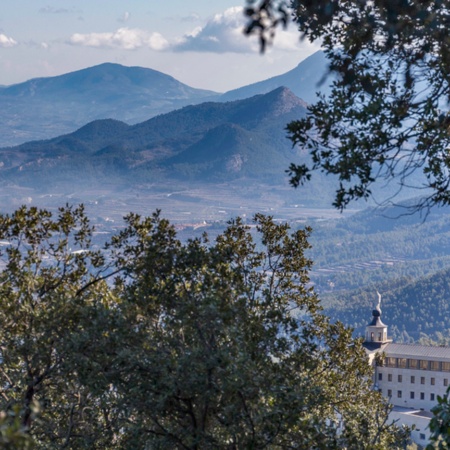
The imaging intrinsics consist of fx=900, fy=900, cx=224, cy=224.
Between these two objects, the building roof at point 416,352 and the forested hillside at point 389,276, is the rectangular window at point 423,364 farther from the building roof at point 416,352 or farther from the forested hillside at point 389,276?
the forested hillside at point 389,276

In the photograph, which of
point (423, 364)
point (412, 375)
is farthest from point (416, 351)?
point (412, 375)

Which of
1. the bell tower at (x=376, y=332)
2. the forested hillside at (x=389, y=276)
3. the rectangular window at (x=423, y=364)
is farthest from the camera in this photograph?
the forested hillside at (x=389, y=276)

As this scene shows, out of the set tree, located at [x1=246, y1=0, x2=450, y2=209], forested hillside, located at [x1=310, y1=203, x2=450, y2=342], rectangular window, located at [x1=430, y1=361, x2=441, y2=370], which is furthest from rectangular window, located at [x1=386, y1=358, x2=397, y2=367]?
tree, located at [x1=246, y1=0, x2=450, y2=209]

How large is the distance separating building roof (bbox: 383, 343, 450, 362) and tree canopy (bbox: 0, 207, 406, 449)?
150ft

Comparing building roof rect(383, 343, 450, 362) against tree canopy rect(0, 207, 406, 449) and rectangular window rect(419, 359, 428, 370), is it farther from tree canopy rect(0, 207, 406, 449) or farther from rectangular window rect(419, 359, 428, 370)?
tree canopy rect(0, 207, 406, 449)

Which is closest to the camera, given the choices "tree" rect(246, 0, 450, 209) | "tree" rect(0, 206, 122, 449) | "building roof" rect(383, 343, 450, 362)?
"tree" rect(246, 0, 450, 209)

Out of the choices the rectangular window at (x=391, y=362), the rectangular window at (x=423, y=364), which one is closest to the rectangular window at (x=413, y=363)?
the rectangular window at (x=423, y=364)

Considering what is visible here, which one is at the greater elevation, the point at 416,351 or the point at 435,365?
the point at 416,351

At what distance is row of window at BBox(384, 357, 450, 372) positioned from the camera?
53906mm

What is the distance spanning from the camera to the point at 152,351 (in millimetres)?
6945

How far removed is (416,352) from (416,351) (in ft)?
0.84

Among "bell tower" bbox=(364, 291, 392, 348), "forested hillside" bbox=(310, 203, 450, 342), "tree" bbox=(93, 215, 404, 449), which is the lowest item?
"forested hillside" bbox=(310, 203, 450, 342)

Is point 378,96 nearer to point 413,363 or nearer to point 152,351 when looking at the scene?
point 152,351

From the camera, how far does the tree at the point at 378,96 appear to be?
253 inches
